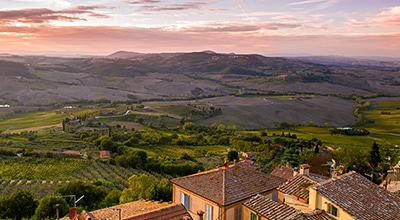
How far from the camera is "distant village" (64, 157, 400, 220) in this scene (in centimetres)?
1156

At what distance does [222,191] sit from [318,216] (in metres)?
4.16

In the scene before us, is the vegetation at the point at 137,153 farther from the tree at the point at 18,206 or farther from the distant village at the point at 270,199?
the distant village at the point at 270,199

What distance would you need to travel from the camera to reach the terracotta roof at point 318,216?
36.9ft

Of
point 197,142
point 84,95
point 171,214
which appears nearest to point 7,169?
point 197,142

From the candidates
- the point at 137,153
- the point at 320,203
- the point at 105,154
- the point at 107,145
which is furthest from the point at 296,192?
the point at 107,145

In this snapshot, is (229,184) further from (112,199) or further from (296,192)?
(112,199)

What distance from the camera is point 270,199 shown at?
12.9 metres

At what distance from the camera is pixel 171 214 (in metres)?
12.3

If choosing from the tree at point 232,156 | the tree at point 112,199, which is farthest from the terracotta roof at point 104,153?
the tree at point 112,199

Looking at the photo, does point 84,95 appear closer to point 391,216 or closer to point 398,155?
point 398,155

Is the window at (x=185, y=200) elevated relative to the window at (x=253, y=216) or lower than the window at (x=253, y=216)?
lower

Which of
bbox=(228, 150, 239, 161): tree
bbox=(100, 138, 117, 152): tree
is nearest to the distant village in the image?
bbox=(228, 150, 239, 161): tree

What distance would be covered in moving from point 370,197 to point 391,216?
895mm

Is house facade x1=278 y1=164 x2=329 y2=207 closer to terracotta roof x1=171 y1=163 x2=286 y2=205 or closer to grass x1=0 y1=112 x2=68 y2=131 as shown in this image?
terracotta roof x1=171 y1=163 x2=286 y2=205
